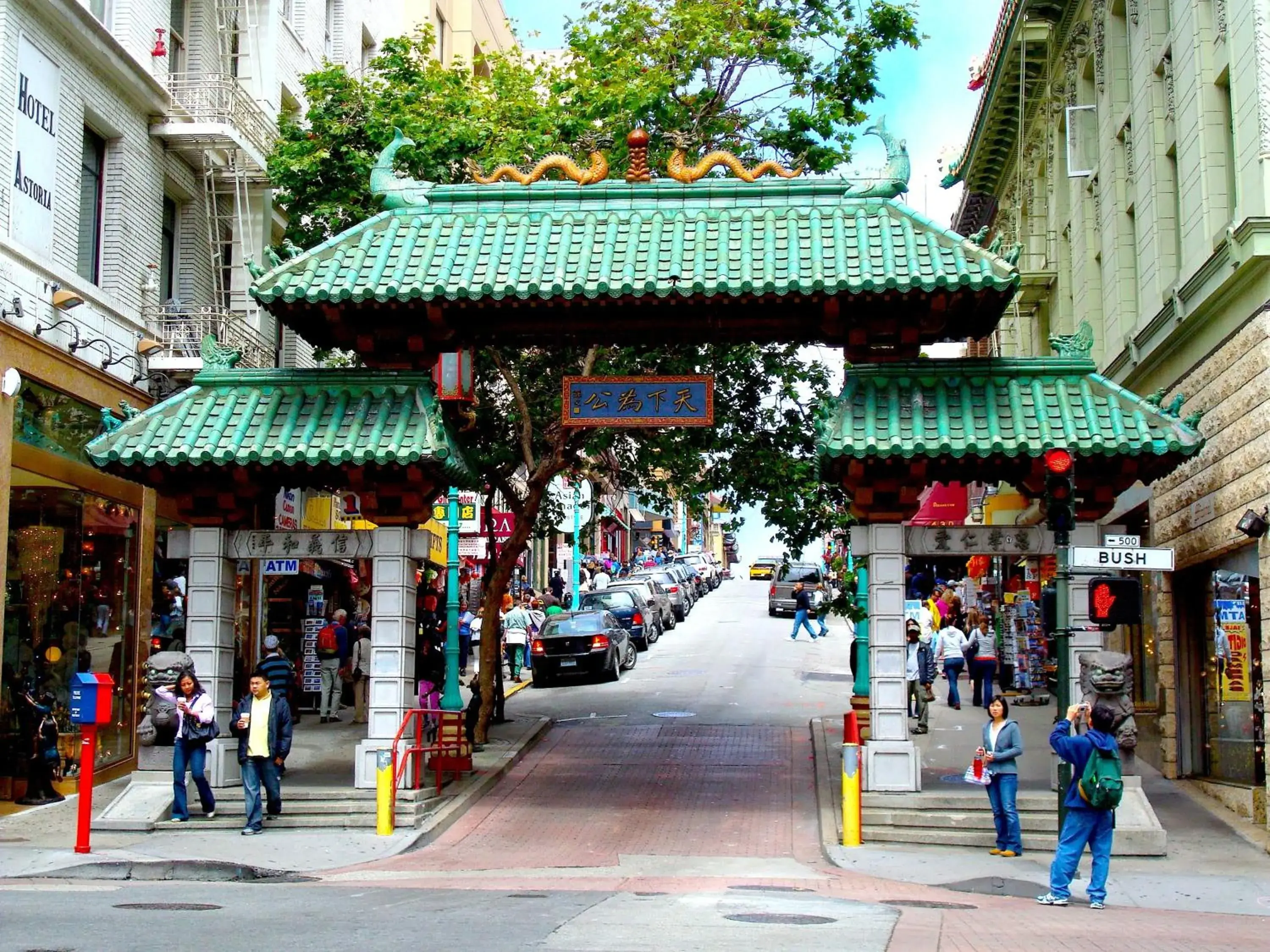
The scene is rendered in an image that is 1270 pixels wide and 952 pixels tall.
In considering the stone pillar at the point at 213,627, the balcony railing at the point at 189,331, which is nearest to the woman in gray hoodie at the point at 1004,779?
the stone pillar at the point at 213,627

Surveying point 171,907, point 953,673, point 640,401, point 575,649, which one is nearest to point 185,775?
point 171,907

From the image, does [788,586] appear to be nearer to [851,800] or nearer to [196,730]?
[851,800]

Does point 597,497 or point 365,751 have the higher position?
point 597,497

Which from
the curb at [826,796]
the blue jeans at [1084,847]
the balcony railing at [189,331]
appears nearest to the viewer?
the blue jeans at [1084,847]

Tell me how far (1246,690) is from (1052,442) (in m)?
4.23

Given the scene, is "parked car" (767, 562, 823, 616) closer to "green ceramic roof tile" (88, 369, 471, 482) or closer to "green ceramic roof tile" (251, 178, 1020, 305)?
"green ceramic roof tile" (251, 178, 1020, 305)

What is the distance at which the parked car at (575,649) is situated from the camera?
105 ft

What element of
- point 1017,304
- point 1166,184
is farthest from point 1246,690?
point 1017,304

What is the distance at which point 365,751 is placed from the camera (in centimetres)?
1658

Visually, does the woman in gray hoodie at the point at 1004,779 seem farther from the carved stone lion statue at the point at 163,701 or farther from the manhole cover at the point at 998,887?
the carved stone lion statue at the point at 163,701

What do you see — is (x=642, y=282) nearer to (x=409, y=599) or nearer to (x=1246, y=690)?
(x=409, y=599)

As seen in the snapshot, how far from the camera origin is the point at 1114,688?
50.6ft

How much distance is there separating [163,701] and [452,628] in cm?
480

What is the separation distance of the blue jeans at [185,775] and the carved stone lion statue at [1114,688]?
986 cm
